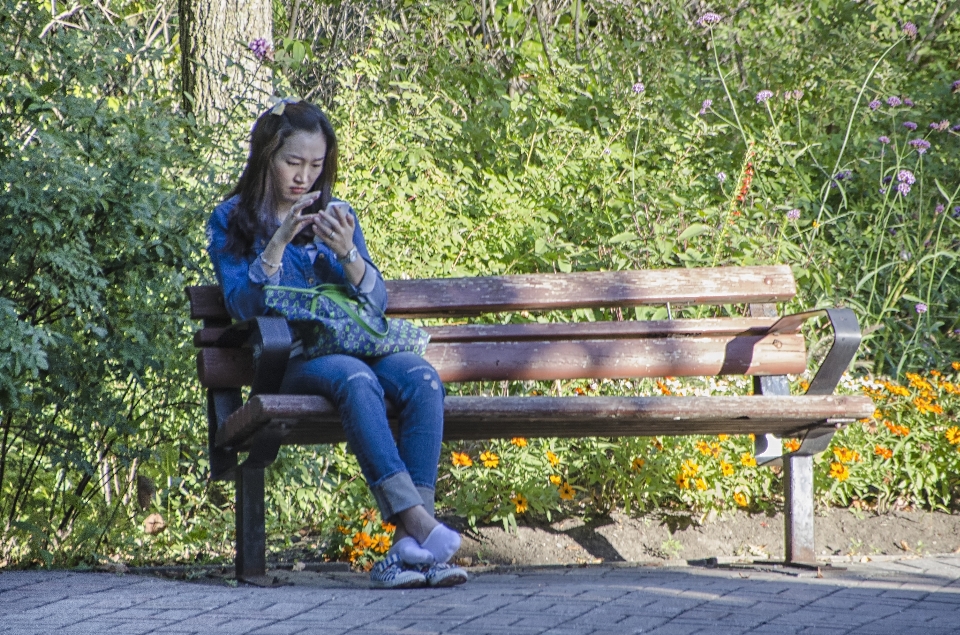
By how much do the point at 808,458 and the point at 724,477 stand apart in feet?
2.54

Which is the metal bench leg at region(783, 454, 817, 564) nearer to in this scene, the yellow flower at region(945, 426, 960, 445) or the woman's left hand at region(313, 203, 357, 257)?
the yellow flower at region(945, 426, 960, 445)

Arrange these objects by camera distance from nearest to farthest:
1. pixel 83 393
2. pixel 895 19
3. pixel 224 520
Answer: pixel 83 393 → pixel 224 520 → pixel 895 19

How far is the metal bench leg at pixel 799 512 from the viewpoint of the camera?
3.82 m

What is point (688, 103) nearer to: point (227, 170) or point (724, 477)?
point (724, 477)

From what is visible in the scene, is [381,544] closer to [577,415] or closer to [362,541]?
[362,541]

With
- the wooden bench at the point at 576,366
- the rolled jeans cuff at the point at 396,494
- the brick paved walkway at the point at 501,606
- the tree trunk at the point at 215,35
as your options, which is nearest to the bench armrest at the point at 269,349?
the wooden bench at the point at 576,366

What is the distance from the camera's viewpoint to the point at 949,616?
3.01 metres

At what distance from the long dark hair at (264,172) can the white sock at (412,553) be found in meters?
1.02

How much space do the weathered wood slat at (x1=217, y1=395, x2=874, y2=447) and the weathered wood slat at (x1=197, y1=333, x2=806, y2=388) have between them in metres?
0.33

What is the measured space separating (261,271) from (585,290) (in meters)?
1.24

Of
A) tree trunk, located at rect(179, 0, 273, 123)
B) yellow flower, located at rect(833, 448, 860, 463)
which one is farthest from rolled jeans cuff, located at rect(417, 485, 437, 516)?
tree trunk, located at rect(179, 0, 273, 123)

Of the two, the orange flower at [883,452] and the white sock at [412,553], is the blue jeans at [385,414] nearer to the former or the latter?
the white sock at [412,553]

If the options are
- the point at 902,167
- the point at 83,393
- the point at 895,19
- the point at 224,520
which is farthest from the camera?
the point at 895,19

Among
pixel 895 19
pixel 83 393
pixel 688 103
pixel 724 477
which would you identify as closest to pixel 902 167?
pixel 688 103
